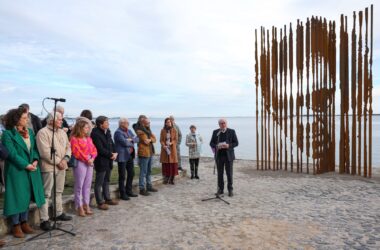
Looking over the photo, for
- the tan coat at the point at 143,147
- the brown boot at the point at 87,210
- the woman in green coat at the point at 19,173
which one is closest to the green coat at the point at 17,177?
the woman in green coat at the point at 19,173

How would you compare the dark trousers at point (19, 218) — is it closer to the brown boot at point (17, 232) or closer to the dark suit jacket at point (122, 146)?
the brown boot at point (17, 232)

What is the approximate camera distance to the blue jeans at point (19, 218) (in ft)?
15.3

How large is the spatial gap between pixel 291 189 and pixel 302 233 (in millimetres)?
3214

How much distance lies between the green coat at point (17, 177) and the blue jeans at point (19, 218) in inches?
7.7

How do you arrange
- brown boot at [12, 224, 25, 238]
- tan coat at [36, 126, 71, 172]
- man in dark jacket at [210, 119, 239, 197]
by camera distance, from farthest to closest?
man in dark jacket at [210, 119, 239, 197] → tan coat at [36, 126, 71, 172] → brown boot at [12, 224, 25, 238]

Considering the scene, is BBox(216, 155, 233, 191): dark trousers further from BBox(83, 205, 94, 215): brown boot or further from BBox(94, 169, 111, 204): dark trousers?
BBox(83, 205, 94, 215): brown boot

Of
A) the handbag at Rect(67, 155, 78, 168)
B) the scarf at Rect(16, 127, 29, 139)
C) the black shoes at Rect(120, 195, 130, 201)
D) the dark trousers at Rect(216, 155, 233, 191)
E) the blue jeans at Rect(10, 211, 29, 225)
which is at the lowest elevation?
the black shoes at Rect(120, 195, 130, 201)

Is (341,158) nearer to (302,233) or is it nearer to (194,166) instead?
(194,166)

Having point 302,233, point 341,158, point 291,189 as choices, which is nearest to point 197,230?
point 302,233

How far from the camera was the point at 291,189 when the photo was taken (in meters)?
7.96

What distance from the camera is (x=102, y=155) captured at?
6047 millimetres

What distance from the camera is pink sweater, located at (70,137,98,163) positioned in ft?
18.3

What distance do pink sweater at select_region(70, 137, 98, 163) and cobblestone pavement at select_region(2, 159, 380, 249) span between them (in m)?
0.97

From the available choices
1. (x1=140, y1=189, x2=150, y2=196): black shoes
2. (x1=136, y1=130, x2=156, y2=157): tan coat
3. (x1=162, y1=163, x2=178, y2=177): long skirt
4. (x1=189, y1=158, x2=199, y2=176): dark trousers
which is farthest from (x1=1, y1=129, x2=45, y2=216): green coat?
(x1=189, y1=158, x2=199, y2=176): dark trousers
